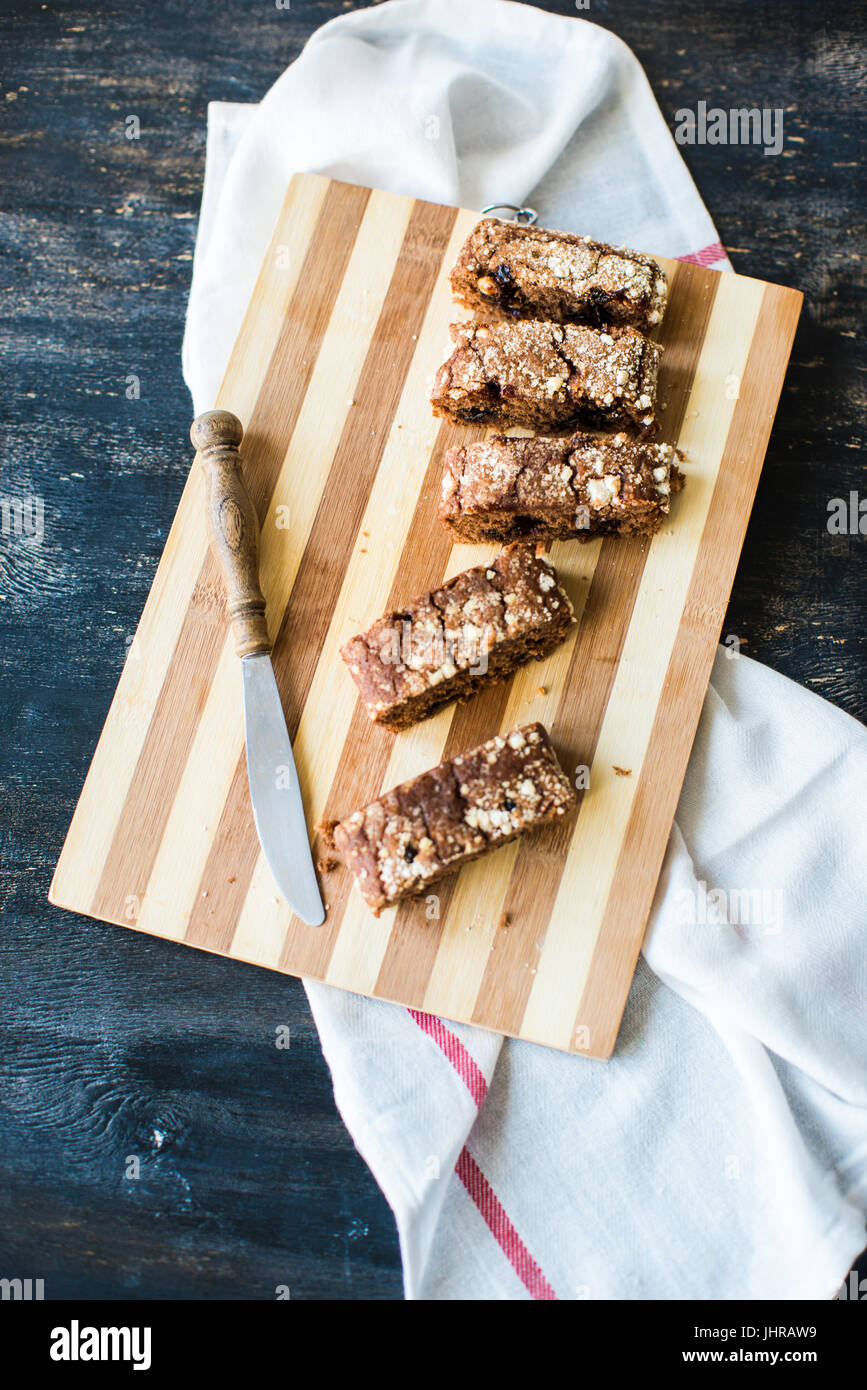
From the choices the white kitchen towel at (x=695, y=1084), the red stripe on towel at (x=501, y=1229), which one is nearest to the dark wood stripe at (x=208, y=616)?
the white kitchen towel at (x=695, y=1084)

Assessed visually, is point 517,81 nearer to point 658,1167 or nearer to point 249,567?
point 249,567

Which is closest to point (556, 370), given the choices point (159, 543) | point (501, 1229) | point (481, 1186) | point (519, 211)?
point (519, 211)

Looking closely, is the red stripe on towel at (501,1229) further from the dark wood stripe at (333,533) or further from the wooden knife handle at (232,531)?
the wooden knife handle at (232,531)

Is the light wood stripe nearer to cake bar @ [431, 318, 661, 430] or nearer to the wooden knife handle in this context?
cake bar @ [431, 318, 661, 430]

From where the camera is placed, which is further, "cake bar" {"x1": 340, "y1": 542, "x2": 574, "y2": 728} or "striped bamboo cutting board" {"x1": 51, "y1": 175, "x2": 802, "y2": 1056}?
"striped bamboo cutting board" {"x1": 51, "y1": 175, "x2": 802, "y2": 1056}

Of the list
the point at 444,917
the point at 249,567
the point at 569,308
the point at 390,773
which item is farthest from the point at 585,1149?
the point at 569,308

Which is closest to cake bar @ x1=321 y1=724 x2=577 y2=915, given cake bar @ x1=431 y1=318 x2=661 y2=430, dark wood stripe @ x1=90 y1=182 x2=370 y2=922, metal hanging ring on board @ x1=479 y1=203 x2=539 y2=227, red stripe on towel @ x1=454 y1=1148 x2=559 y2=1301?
dark wood stripe @ x1=90 y1=182 x2=370 y2=922
